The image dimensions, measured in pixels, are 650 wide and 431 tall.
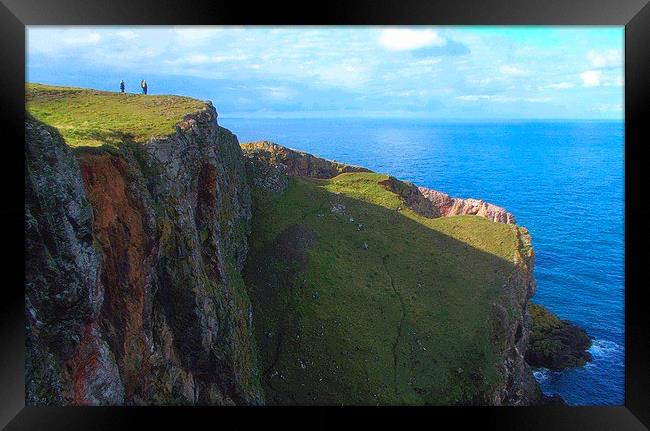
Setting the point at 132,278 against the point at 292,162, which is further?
the point at 292,162

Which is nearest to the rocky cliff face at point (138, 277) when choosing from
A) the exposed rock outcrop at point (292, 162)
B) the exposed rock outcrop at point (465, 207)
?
the exposed rock outcrop at point (292, 162)

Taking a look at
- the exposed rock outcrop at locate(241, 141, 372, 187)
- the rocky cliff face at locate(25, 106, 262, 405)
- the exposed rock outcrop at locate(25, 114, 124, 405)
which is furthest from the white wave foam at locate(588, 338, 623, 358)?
the exposed rock outcrop at locate(25, 114, 124, 405)

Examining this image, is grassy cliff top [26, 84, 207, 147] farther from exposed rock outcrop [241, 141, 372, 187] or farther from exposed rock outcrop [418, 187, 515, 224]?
exposed rock outcrop [418, 187, 515, 224]

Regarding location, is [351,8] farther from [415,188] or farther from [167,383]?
[415,188]

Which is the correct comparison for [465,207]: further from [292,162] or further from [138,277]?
[138,277]

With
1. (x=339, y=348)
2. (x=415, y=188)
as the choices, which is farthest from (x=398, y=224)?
(x=339, y=348)

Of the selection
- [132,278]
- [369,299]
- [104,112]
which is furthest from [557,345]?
[104,112]
